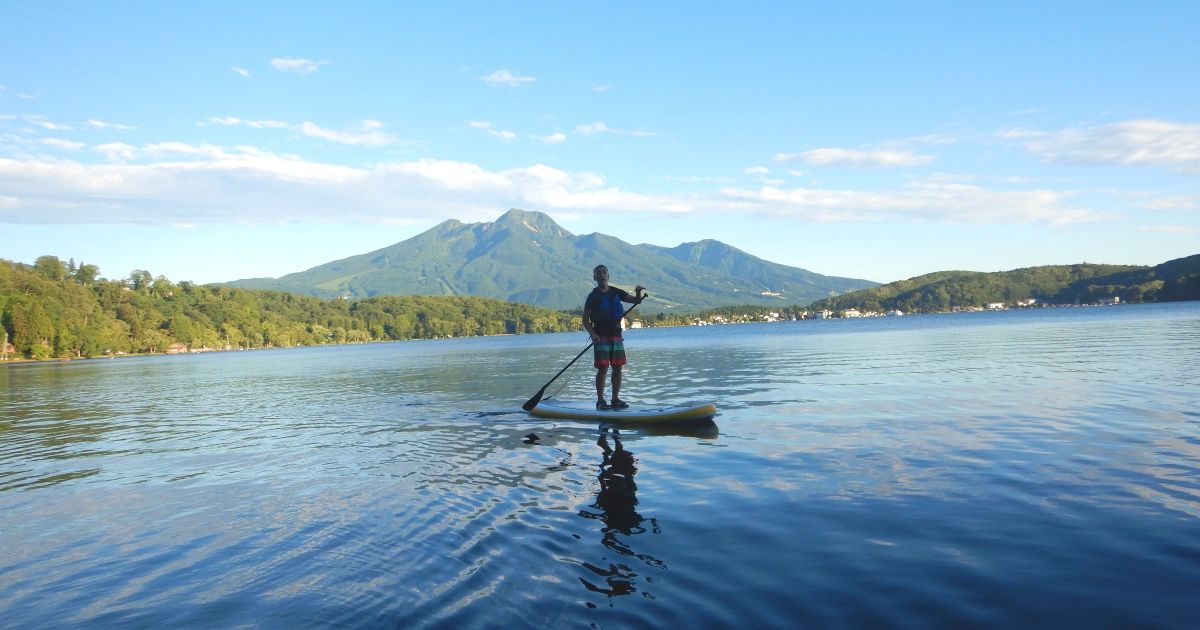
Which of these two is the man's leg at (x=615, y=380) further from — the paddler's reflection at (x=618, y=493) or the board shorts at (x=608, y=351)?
the paddler's reflection at (x=618, y=493)

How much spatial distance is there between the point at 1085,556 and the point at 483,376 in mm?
35776

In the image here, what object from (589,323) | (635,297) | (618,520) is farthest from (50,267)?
(618,520)

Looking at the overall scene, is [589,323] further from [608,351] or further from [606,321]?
[608,351]

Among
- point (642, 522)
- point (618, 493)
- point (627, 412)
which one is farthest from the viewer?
point (627, 412)

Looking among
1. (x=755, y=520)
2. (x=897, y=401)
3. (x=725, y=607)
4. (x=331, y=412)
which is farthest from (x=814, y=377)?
(x=725, y=607)

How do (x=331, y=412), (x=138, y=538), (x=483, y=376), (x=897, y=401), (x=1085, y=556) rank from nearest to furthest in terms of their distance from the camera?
1. (x=1085, y=556)
2. (x=138, y=538)
3. (x=897, y=401)
4. (x=331, y=412)
5. (x=483, y=376)

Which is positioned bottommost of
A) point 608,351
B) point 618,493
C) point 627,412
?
point 618,493

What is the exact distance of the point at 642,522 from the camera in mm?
A: 8672

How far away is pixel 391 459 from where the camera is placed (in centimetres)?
1415

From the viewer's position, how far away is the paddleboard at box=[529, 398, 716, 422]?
1675 centimetres

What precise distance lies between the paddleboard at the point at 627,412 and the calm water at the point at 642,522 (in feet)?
1.86

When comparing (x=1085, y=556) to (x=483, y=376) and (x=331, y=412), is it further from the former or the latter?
(x=483, y=376)

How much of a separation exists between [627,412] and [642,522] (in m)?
9.05

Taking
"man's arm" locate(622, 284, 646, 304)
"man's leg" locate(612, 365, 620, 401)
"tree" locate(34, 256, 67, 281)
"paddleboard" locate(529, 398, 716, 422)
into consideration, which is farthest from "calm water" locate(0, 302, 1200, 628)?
"tree" locate(34, 256, 67, 281)
